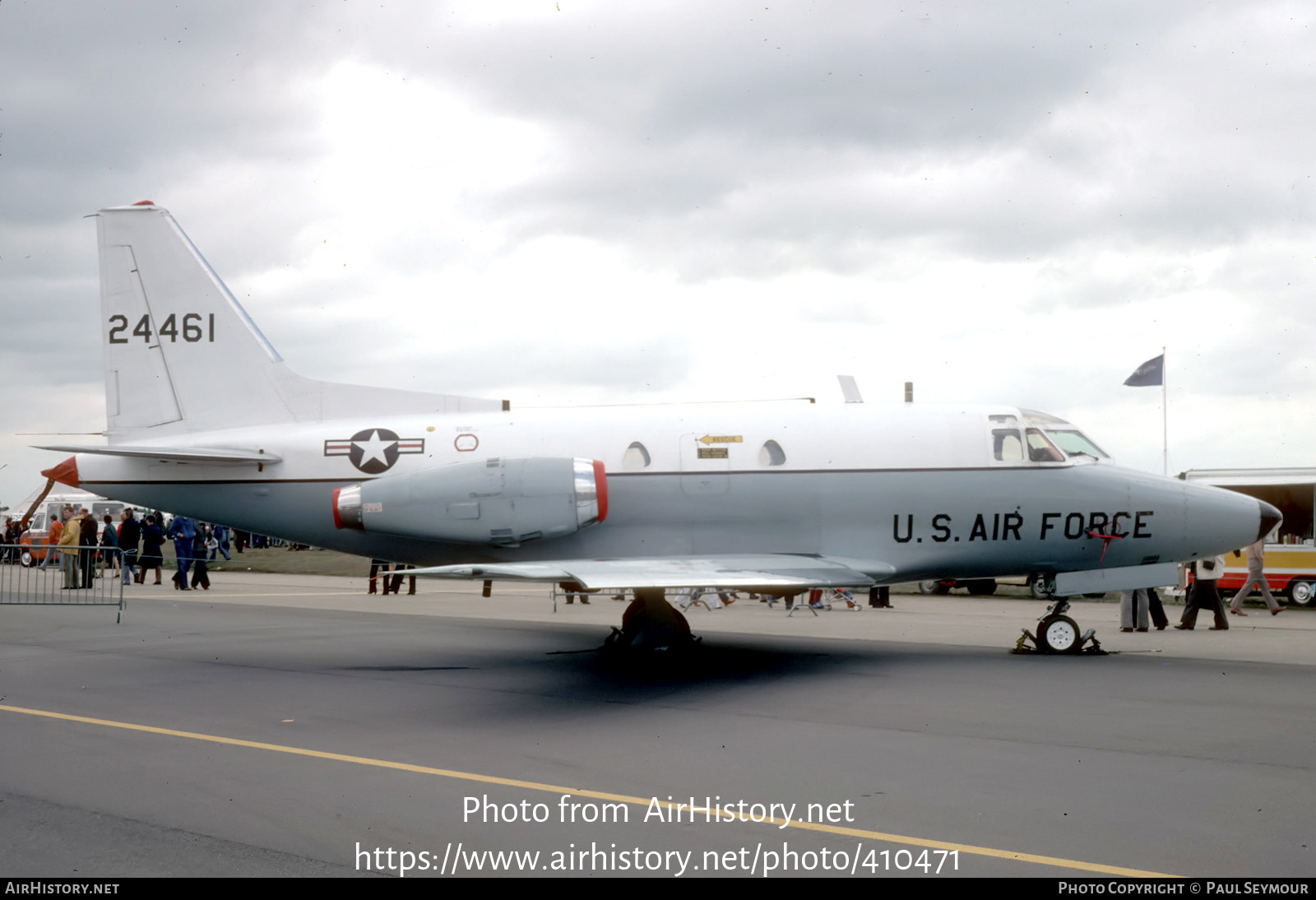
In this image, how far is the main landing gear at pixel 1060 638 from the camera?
45.8 ft

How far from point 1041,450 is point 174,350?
12.6 metres

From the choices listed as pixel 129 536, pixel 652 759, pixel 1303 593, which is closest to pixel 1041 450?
pixel 652 759

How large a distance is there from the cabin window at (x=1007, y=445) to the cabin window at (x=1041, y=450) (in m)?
0.14

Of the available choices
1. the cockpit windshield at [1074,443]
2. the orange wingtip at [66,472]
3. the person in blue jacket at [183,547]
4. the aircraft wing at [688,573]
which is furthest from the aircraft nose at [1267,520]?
the person in blue jacket at [183,547]

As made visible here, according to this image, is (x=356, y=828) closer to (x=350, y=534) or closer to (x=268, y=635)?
(x=350, y=534)

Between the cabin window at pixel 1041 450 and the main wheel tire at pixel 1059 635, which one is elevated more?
the cabin window at pixel 1041 450

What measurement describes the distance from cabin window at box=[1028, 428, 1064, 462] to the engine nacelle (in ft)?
20.4

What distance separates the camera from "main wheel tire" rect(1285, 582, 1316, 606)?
22.8 metres

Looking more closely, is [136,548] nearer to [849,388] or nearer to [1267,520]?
[849,388]

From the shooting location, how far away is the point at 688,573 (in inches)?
445

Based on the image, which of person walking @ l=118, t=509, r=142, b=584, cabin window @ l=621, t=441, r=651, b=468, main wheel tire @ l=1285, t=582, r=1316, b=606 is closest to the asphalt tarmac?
cabin window @ l=621, t=441, r=651, b=468

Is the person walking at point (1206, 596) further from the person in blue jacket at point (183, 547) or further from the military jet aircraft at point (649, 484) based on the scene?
the person in blue jacket at point (183, 547)

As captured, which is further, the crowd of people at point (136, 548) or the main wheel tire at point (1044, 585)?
the crowd of people at point (136, 548)
